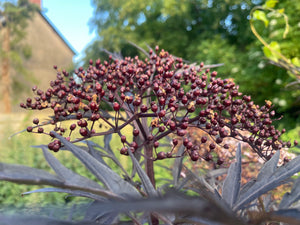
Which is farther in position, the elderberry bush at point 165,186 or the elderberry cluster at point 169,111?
the elderberry cluster at point 169,111

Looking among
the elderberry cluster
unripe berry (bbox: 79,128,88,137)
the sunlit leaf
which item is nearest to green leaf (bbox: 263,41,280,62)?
the elderberry cluster

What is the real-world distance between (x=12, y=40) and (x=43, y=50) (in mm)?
2274

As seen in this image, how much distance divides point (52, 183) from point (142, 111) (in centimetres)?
34

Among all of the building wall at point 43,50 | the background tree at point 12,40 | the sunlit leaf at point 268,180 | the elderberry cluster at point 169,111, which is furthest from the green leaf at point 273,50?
the building wall at point 43,50

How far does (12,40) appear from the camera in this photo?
42.9 feet

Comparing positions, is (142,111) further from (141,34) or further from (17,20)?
(17,20)

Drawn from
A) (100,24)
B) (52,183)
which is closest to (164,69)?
(52,183)

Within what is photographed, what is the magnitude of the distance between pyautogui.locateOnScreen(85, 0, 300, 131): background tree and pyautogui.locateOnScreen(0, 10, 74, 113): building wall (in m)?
5.06

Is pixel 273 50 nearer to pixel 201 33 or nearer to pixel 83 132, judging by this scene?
pixel 83 132

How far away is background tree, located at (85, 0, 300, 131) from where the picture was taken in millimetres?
6051

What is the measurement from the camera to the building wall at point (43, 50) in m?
14.4

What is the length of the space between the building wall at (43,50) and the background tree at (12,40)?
0.48 metres

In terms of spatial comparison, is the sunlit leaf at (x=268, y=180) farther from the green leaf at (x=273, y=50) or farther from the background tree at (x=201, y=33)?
the background tree at (x=201, y=33)

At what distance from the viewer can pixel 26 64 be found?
14.3 meters
